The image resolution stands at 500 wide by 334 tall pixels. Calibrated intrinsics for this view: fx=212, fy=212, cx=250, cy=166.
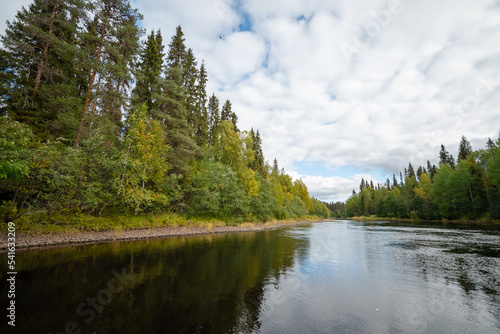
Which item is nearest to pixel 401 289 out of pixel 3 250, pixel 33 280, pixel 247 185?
pixel 33 280

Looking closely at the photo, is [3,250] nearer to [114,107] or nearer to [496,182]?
[114,107]

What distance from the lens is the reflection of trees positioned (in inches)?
225

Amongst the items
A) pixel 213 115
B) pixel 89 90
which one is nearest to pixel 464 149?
pixel 213 115

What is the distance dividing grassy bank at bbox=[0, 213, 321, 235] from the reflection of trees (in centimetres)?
271

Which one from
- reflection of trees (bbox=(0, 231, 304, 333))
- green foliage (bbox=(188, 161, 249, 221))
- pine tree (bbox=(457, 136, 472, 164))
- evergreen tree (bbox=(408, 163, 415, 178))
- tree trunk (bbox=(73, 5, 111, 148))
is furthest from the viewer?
evergreen tree (bbox=(408, 163, 415, 178))

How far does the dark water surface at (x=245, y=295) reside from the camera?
5.81 metres

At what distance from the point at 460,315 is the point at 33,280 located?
1521cm

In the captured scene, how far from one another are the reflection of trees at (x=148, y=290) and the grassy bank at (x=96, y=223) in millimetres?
2707

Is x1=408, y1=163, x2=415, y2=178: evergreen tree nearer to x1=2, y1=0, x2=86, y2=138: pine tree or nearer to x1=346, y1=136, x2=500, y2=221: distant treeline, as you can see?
x1=346, y1=136, x2=500, y2=221: distant treeline

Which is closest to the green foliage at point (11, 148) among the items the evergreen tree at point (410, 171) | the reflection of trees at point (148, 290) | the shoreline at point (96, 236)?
the shoreline at point (96, 236)

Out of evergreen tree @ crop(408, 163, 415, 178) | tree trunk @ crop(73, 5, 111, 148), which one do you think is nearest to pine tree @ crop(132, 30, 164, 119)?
tree trunk @ crop(73, 5, 111, 148)

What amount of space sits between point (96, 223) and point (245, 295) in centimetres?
1683

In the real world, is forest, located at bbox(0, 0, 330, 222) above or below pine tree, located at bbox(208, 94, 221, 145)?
below

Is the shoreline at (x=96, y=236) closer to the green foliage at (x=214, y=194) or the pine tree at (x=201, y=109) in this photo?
the green foliage at (x=214, y=194)
